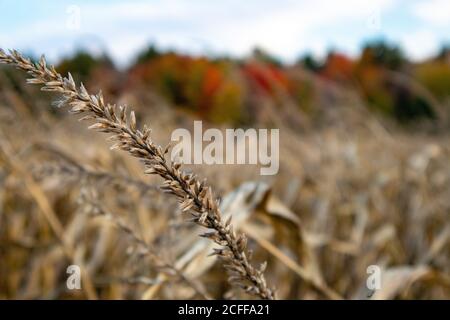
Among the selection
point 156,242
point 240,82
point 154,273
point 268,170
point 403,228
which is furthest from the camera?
point 240,82

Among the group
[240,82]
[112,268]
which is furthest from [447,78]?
[112,268]

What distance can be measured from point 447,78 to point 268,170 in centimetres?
4371

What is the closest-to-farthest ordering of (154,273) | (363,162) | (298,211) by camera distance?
1. (154,273)
2. (298,211)
3. (363,162)

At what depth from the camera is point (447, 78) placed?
4366cm

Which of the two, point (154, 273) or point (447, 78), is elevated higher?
point (447, 78)

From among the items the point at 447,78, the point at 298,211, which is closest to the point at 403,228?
the point at 298,211

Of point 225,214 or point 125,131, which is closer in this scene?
point 125,131

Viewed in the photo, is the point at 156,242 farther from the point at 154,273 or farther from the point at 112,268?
the point at 112,268

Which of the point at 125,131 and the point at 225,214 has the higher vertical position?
the point at 125,131

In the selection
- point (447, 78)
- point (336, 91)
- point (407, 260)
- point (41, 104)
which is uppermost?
point (447, 78)

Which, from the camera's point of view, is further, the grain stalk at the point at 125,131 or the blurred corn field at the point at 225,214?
the blurred corn field at the point at 225,214

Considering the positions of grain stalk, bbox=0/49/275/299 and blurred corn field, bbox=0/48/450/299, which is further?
blurred corn field, bbox=0/48/450/299

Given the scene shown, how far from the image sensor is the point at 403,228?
2936 mm
